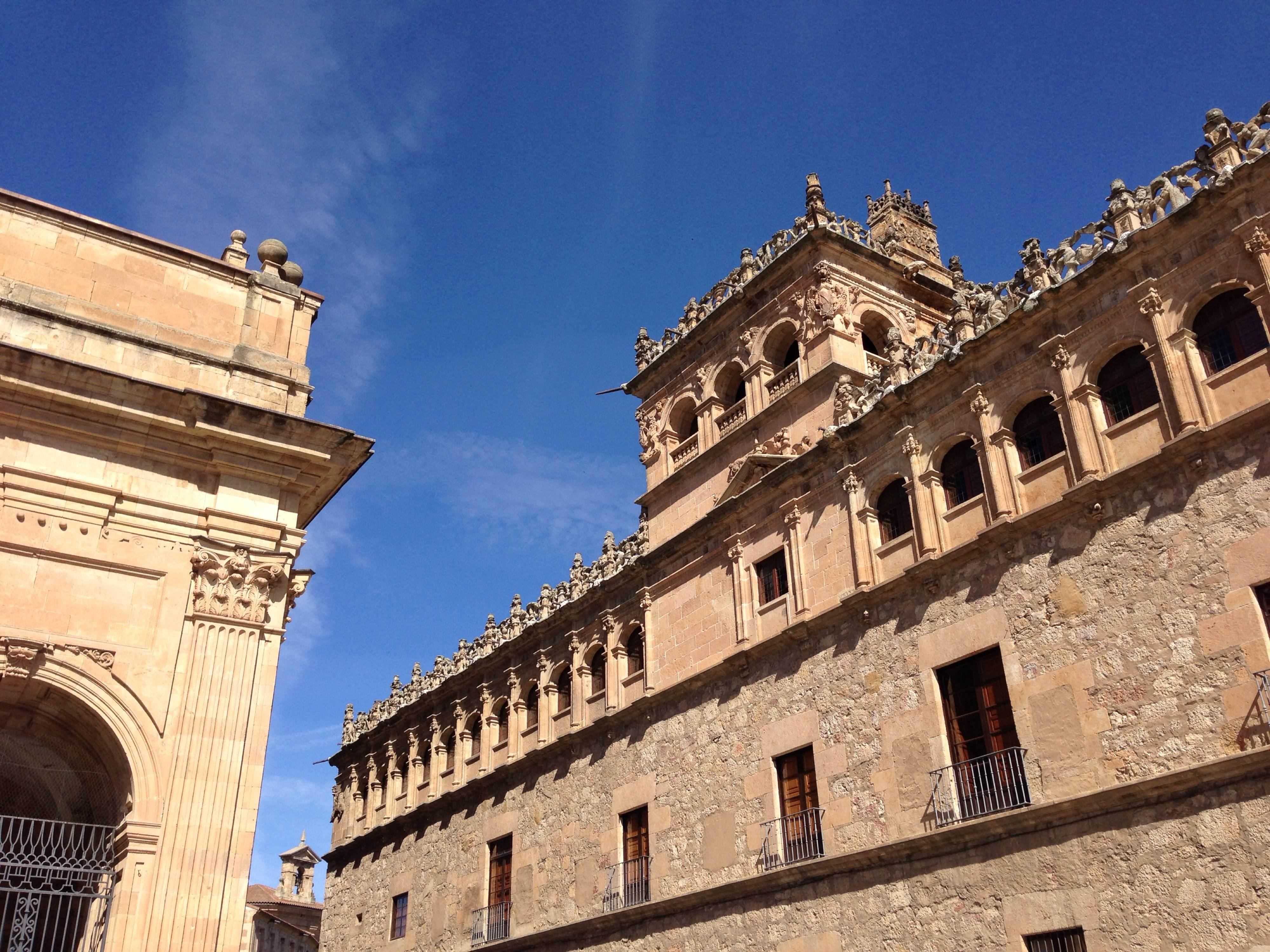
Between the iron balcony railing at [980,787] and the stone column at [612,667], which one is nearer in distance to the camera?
the iron balcony railing at [980,787]

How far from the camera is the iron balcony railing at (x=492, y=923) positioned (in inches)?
942

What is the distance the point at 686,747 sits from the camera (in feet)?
66.9

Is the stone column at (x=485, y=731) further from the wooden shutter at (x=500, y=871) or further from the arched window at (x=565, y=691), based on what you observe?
the arched window at (x=565, y=691)

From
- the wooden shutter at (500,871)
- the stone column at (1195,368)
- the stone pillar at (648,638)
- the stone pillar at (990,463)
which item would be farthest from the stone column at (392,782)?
the stone column at (1195,368)

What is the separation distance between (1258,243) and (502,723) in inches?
771

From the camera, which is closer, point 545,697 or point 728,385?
point 728,385

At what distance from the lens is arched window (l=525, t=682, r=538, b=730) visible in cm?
2598

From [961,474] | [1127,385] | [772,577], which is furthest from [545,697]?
[1127,385]

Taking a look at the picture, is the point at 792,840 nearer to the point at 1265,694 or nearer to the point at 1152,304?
the point at 1265,694

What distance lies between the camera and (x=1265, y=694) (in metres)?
12.1

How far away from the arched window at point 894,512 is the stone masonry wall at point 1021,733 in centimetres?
117

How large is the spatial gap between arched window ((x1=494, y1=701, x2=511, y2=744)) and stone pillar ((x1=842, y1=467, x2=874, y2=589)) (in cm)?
1163

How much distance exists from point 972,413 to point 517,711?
13.8 m

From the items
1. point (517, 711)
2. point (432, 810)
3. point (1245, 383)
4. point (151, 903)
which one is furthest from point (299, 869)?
point (1245, 383)
